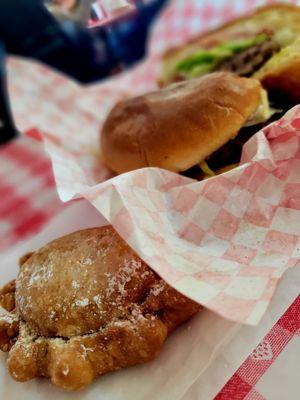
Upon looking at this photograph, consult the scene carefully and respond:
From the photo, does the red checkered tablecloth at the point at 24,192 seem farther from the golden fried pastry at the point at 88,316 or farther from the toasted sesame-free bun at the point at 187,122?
the golden fried pastry at the point at 88,316

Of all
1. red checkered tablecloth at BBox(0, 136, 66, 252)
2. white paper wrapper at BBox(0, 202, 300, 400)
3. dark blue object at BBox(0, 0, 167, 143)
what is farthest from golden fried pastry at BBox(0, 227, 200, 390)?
dark blue object at BBox(0, 0, 167, 143)

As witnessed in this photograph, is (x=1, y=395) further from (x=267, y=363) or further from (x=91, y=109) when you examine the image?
(x=91, y=109)

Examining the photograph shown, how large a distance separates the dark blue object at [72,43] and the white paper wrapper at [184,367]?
7.80 ft

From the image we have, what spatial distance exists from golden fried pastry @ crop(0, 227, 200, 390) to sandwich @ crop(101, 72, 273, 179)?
403 mm

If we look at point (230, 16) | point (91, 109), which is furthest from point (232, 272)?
point (230, 16)

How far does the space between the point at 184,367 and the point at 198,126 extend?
2.42ft

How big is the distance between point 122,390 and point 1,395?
12.1 inches

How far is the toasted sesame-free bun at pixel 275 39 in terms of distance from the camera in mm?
1683

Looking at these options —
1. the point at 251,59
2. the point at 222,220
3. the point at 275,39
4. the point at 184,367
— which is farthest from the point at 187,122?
the point at 184,367

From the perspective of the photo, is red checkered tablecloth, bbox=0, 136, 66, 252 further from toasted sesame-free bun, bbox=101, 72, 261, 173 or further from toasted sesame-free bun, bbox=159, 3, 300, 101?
toasted sesame-free bun, bbox=159, 3, 300, 101

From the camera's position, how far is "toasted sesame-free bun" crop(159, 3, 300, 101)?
1.68 metres

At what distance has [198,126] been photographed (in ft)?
5.00

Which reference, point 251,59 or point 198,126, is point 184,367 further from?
point 251,59

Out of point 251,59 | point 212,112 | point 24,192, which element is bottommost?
point 24,192
